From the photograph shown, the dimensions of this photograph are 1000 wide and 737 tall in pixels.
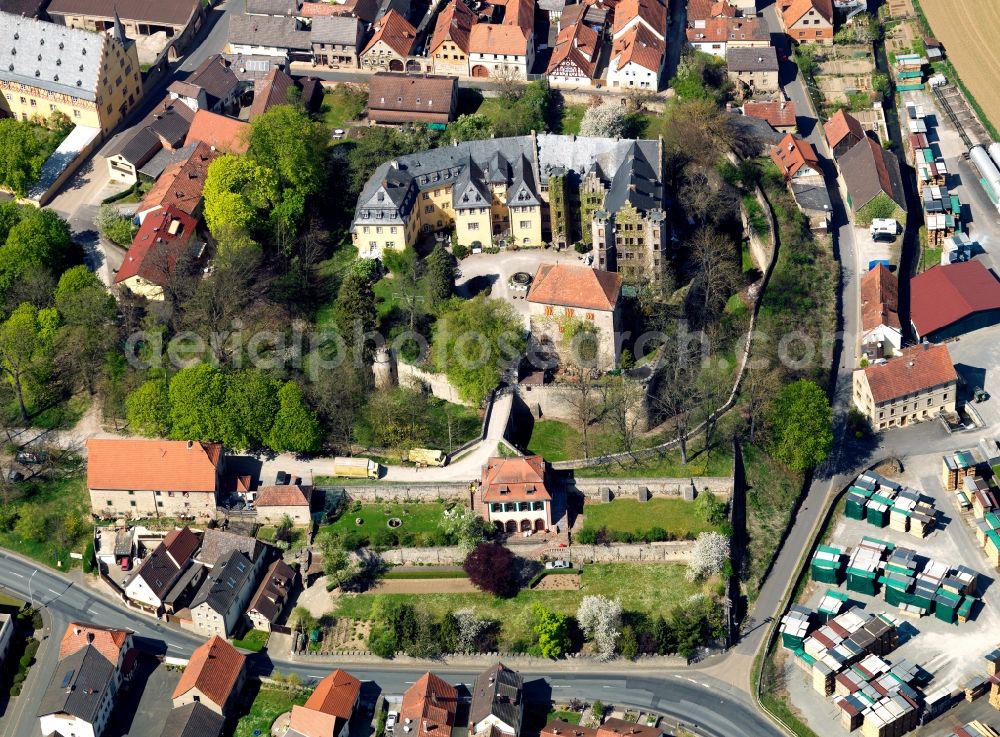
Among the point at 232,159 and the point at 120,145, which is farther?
the point at 120,145

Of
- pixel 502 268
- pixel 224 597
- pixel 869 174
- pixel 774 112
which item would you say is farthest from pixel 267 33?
pixel 224 597

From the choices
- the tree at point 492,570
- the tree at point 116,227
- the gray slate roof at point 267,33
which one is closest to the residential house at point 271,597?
the tree at point 492,570

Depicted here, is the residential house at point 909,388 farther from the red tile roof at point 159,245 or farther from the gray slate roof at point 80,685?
the gray slate roof at point 80,685

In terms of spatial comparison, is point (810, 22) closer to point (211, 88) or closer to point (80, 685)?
point (211, 88)

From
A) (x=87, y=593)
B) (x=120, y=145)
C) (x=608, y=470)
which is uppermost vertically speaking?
(x=120, y=145)

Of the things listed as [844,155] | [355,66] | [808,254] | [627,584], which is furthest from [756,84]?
[627,584]

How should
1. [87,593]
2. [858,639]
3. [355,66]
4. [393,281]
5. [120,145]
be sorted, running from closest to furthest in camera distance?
[858,639] → [87,593] → [393,281] → [120,145] → [355,66]

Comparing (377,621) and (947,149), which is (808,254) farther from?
(377,621)
